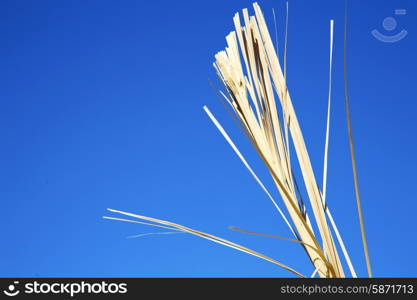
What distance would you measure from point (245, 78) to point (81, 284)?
2.04 feet

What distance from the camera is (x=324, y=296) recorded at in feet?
2.07

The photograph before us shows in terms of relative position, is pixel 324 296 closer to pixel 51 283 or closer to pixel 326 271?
pixel 326 271

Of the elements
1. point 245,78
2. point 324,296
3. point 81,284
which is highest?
point 245,78

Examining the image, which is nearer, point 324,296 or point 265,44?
point 324,296

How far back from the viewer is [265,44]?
797 mm

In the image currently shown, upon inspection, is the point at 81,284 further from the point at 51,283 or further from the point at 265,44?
the point at 265,44

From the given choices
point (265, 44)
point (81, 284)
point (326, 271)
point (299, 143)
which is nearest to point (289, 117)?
point (299, 143)

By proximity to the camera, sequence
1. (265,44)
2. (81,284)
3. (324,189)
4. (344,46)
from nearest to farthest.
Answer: (344,46) < (324,189) < (265,44) < (81,284)

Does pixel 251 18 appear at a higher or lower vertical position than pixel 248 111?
higher

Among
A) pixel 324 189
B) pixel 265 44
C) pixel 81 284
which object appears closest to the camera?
pixel 324 189

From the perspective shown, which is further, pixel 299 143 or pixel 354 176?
pixel 299 143

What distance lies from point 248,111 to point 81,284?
1.89ft

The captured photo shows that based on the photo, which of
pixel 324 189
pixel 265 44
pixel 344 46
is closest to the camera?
pixel 344 46

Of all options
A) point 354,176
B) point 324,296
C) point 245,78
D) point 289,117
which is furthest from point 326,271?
point 245,78
